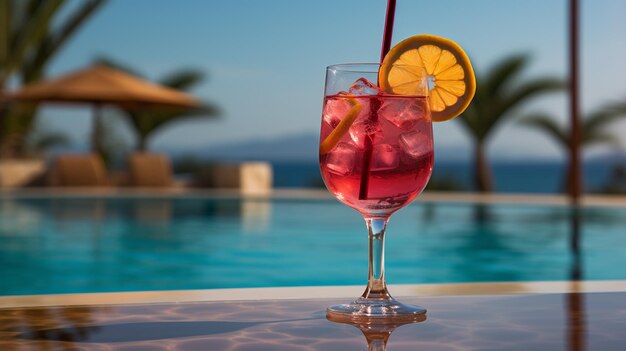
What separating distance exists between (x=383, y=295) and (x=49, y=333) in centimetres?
86

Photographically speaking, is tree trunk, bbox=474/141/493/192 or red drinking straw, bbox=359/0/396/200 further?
tree trunk, bbox=474/141/493/192

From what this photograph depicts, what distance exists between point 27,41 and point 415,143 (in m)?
18.7

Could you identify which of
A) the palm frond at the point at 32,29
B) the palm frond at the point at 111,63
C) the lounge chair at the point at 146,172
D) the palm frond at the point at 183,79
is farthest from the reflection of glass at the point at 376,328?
the palm frond at the point at 183,79

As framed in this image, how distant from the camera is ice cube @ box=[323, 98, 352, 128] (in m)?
2.25

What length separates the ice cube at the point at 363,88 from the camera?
225 centimetres

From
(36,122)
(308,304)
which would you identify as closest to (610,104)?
(36,122)

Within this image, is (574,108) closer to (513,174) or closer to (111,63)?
(111,63)

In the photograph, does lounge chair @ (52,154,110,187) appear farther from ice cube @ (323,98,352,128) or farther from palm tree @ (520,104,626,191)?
ice cube @ (323,98,352,128)

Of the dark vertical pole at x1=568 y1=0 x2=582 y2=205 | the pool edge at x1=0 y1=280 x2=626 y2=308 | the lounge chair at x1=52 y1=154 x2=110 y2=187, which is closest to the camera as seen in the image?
the pool edge at x1=0 y1=280 x2=626 y2=308

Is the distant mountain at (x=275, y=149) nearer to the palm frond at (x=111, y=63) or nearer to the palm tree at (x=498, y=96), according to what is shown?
the palm frond at (x=111, y=63)

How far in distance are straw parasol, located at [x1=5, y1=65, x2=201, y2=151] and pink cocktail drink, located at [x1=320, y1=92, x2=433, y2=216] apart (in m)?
14.5

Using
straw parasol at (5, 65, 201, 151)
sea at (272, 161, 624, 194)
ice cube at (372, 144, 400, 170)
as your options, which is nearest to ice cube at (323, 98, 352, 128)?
ice cube at (372, 144, 400, 170)

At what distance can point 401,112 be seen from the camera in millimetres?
2256

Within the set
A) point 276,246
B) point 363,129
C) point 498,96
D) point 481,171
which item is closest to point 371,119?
point 363,129
